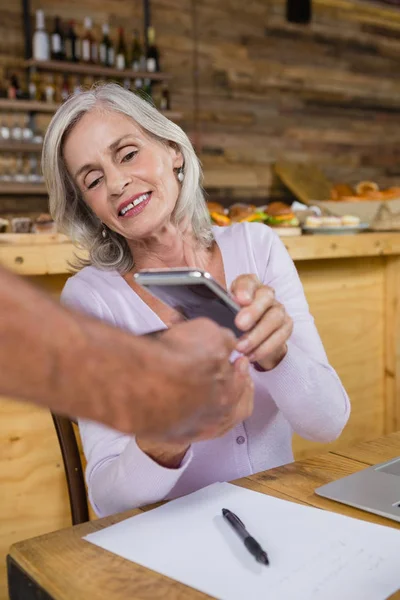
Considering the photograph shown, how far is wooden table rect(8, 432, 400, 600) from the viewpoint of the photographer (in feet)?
2.06

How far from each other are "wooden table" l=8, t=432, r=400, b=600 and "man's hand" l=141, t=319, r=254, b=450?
0.28 metres

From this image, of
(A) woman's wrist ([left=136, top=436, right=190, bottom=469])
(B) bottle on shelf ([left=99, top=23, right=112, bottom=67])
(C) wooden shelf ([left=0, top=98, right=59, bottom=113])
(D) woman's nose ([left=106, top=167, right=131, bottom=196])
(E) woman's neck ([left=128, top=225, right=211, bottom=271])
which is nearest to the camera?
→ (A) woman's wrist ([left=136, top=436, right=190, bottom=469])

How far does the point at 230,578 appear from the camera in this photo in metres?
0.63

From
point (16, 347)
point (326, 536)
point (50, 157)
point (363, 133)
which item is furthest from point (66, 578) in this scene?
point (363, 133)

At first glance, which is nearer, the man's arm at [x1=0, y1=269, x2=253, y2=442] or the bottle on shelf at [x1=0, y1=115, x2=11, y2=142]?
the man's arm at [x1=0, y1=269, x2=253, y2=442]


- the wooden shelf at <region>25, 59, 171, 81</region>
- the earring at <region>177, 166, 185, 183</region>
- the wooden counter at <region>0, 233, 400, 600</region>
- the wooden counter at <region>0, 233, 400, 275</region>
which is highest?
the wooden shelf at <region>25, 59, 171, 81</region>

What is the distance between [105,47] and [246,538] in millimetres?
3813

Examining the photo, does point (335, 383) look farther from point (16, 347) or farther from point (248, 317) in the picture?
point (16, 347)

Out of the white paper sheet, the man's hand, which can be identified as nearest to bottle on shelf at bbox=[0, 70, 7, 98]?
the white paper sheet

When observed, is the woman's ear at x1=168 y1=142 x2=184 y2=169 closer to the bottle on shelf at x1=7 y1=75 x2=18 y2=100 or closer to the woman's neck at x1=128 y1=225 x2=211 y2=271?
the woman's neck at x1=128 y1=225 x2=211 y2=271

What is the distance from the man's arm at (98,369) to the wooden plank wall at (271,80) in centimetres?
A: 387

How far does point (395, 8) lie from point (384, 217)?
2149mm

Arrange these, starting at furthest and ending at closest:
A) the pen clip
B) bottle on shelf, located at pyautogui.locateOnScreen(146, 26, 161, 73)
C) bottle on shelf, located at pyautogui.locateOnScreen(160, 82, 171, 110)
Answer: bottle on shelf, located at pyautogui.locateOnScreen(160, 82, 171, 110), bottle on shelf, located at pyautogui.locateOnScreen(146, 26, 161, 73), the pen clip

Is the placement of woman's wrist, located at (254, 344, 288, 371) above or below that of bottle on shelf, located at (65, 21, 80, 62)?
below
